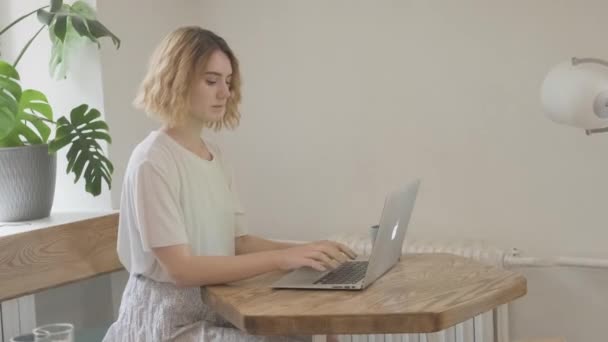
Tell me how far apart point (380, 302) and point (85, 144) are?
134cm

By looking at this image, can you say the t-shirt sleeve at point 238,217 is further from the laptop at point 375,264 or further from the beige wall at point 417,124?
the beige wall at point 417,124

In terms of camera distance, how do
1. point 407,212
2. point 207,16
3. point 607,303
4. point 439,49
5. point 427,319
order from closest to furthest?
1. point 427,319
2. point 407,212
3. point 607,303
4. point 439,49
5. point 207,16

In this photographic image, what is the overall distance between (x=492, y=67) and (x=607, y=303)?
77 cm

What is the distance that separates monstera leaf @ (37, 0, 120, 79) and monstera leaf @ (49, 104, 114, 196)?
0.22 m

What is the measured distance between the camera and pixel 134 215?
7.02 ft

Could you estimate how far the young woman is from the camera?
2035 millimetres

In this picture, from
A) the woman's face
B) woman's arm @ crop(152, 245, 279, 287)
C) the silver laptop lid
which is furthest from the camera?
the woman's face

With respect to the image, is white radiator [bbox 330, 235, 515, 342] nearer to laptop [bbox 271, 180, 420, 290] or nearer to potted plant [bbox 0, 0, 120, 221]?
laptop [bbox 271, 180, 420, 290]

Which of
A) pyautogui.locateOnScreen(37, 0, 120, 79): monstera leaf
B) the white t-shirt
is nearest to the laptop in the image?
the white t-shirt

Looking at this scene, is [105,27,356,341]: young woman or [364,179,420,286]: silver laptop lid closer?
[364,179,420,286]: silver laptop lid

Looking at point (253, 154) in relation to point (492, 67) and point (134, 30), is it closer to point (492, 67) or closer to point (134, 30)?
point (134, 30)

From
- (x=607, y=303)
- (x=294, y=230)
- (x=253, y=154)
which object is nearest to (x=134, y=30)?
(x=253, y=154)

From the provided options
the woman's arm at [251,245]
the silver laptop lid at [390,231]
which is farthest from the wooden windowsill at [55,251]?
the silver laptop lid at [390,231]

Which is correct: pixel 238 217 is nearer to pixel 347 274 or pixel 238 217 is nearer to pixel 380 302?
pixel 347 274
